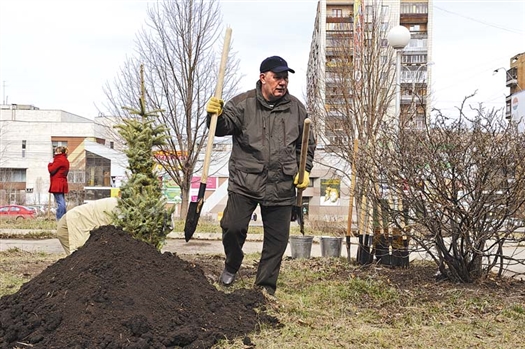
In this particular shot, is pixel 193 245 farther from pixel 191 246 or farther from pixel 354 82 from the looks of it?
pixel 354 82

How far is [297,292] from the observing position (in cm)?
509

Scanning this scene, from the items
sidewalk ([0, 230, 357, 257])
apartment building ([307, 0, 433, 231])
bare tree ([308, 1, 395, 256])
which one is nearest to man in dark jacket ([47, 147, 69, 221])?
sidewalk ([0, 230, 357, 257])

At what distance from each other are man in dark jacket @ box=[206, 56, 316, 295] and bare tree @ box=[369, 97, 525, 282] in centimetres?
107

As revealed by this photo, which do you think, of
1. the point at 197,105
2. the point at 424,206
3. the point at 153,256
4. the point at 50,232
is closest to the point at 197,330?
the point at 153,256

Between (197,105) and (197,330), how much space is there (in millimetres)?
15374

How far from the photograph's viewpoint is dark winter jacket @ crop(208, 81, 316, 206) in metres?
4.73

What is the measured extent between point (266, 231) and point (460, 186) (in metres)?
1.73

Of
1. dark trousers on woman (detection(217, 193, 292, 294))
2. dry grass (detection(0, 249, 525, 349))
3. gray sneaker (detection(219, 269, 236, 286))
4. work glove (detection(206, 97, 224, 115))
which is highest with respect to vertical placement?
work glove (detection(206, 97, 224, 115))

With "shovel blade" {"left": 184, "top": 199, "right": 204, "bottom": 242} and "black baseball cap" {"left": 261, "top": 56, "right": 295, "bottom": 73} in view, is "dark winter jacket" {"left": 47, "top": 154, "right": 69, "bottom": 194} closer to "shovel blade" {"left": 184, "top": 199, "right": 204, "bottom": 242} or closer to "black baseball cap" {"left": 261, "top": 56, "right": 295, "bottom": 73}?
"shovel blade" {"left": 184, "top": 199, "right": 204, "bottom": 242}

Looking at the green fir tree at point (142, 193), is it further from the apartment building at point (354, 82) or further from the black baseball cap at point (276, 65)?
the apartment building at point (354, 82)

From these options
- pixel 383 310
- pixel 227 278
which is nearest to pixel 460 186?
pixel 383 310

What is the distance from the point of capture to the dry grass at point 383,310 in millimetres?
3570

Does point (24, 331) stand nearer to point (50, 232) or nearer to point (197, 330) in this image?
point (197, 330)

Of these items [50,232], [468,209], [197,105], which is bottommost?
[50,232]
